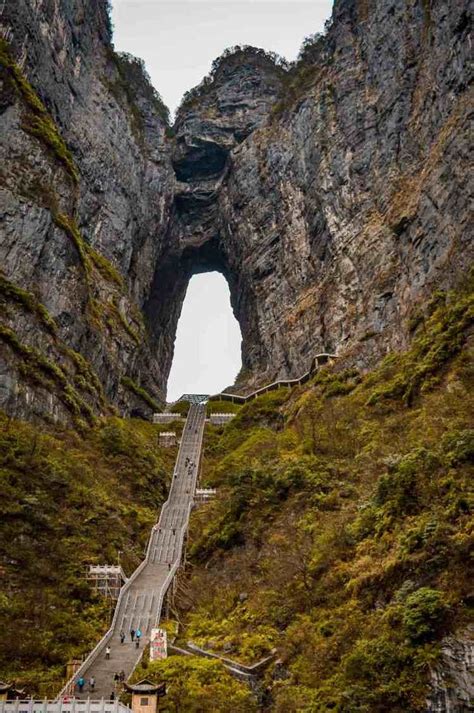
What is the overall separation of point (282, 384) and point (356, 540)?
36.6 meters

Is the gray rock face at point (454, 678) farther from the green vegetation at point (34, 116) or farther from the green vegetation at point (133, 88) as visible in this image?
the green vegetation at point (133, 88)

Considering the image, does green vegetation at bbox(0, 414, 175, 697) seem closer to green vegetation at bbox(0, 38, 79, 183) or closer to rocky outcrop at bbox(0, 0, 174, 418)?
rocky outcrop at bbox(0, 0, 174, 418)

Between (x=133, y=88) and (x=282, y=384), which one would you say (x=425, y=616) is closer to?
(x=282, y=384)

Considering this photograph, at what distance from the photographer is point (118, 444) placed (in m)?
41.9

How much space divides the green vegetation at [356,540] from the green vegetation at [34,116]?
28.6 meters

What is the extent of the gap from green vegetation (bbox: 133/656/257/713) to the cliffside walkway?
55.4 inches

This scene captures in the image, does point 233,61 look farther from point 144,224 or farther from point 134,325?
point 134,325

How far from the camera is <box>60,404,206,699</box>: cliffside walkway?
71.2ft

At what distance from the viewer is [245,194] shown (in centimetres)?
8031

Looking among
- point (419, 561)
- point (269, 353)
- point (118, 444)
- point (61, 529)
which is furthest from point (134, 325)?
point (419, 561)

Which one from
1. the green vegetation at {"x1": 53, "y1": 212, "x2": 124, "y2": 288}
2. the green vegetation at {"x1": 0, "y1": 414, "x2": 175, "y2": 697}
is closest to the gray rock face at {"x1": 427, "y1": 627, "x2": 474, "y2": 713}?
the green vegetation at {"x1": 0, "y1": 414, "x2": 175, "y2": 697}

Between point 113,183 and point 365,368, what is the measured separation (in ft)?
123

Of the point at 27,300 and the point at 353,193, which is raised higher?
the point at 353,193

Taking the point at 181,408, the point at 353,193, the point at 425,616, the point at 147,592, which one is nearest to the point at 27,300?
the point at 181,408
